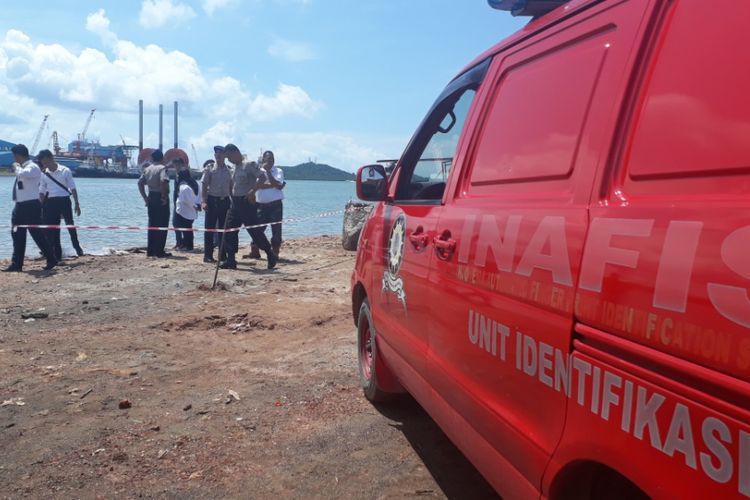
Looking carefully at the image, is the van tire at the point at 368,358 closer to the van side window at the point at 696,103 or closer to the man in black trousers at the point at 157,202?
the van side window at the point at 696,103

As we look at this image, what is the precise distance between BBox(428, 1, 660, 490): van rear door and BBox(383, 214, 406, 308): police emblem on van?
64 cm

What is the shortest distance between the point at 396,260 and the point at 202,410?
5.79ft

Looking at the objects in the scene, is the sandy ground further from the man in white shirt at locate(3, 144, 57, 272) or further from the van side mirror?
the man in white shirt at locate(3, 144, 57, 272)

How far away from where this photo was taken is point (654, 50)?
1713mm

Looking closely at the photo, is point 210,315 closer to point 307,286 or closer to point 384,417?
point 307,286

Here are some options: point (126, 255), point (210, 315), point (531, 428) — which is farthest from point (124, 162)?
point (531, 428)

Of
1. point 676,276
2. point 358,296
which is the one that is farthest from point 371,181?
point 676,276

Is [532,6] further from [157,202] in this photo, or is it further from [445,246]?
[157,202]

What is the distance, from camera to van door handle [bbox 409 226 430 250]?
9.80 ft

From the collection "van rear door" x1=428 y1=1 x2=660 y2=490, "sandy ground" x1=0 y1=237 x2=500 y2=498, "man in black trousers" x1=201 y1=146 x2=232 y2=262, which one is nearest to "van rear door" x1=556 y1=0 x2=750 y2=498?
"van rear door" x1=428 y1=1 x2=660 y2=490

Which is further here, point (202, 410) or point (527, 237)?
point (202, 410)

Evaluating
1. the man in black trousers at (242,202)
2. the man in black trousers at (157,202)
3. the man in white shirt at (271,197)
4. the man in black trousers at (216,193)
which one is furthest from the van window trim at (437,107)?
the man in black trousers at (157,202)

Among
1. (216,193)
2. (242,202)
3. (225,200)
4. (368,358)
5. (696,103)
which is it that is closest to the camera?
(696,103)

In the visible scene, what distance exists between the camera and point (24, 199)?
9.93 meters
